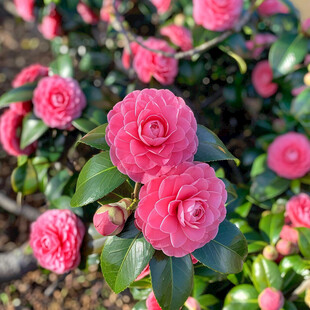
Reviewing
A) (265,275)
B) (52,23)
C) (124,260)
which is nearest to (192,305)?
(265,275)

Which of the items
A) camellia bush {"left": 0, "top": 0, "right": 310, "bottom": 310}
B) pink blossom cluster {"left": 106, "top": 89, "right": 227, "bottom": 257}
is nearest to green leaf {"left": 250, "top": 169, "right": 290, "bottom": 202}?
camellia bush {"left": 0, "top": 0, "right": 310, "bottom": 310}

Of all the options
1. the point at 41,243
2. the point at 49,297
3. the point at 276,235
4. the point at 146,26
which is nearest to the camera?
the point at 41,243

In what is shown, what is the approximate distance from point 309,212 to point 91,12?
1277 millimetres

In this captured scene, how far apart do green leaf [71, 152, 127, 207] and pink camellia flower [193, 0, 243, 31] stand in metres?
0.77

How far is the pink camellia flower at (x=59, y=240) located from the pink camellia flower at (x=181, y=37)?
2.57ft

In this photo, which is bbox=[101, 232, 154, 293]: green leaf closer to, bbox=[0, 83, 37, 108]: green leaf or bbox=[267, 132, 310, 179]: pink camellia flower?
bbox=[0, 83, 37, 108]: green leaf

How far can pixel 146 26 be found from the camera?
68.2 inches

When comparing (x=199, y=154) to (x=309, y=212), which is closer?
(x=199, y=154)

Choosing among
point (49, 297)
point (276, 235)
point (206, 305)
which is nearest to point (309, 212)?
point (276, 235)

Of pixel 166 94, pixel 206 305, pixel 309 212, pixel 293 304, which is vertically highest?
pixel 166 94

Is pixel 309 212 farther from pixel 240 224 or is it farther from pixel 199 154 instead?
pixel 199 154

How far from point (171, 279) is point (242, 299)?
0.38m

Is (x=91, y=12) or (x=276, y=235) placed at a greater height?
(x=91, y=12)

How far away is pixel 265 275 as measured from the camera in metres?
1.03
